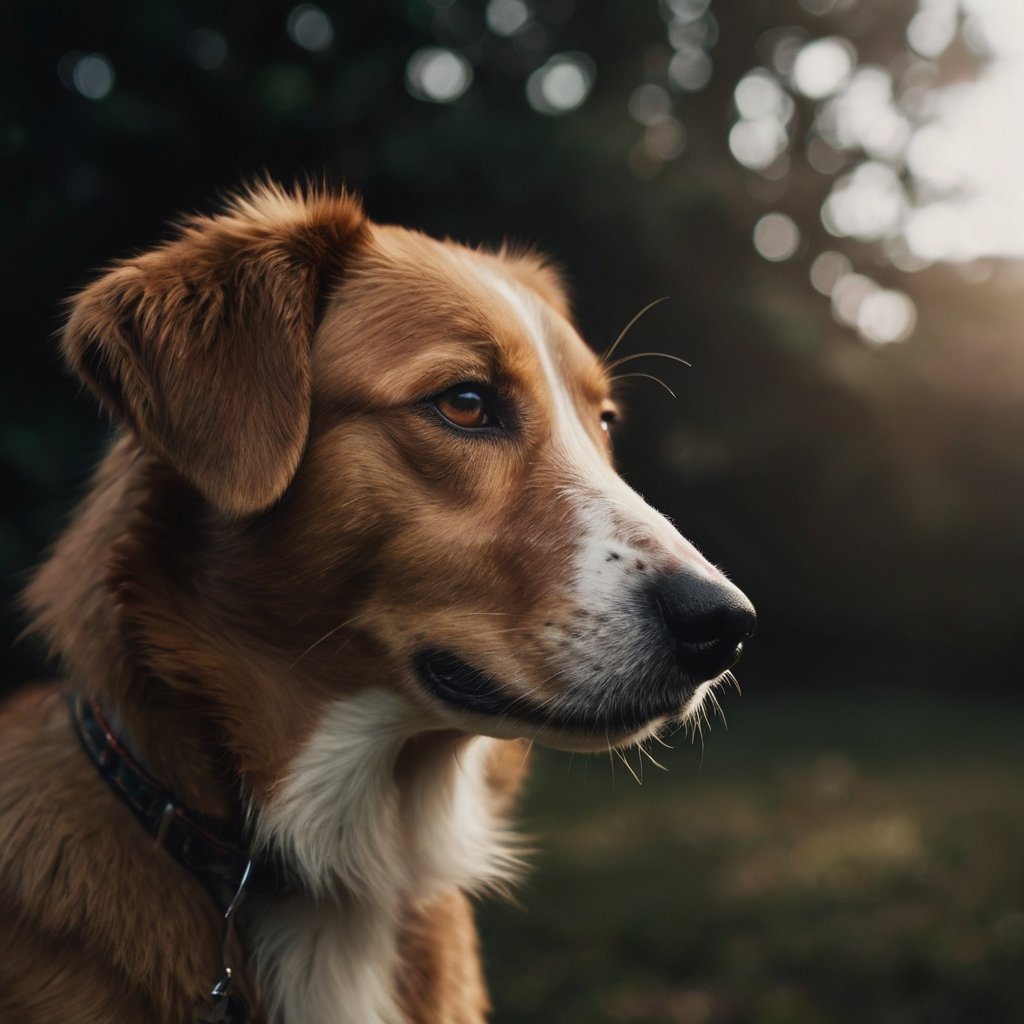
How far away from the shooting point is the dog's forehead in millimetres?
2555

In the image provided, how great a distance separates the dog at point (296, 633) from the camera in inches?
90.0

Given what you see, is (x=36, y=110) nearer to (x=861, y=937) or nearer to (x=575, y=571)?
(x=575, y=571)

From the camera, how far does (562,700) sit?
91.7 inches

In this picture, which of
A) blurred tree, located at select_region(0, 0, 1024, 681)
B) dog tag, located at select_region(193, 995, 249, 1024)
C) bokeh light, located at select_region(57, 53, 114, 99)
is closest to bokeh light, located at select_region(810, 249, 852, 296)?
blurred tree, located at select_region(0, 0, 1024, 681)

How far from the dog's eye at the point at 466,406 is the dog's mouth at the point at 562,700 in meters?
0.53

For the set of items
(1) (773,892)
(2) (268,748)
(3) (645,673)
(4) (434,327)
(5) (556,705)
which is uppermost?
(4) (434,327)

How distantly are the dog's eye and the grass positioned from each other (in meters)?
2.48

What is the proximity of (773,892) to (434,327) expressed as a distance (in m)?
4.14

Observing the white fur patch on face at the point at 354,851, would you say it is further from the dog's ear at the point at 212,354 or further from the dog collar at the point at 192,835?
the dog's ear at the point at 212,354

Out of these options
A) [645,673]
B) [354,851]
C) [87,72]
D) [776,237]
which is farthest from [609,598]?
[776,237]

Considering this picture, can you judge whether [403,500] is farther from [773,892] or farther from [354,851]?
[773,892]

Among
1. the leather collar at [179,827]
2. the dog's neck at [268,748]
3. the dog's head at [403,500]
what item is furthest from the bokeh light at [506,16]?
the leather collar at [179,827]

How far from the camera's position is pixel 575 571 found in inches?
91.5

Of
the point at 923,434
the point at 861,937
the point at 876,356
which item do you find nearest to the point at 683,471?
the point at 876,356
